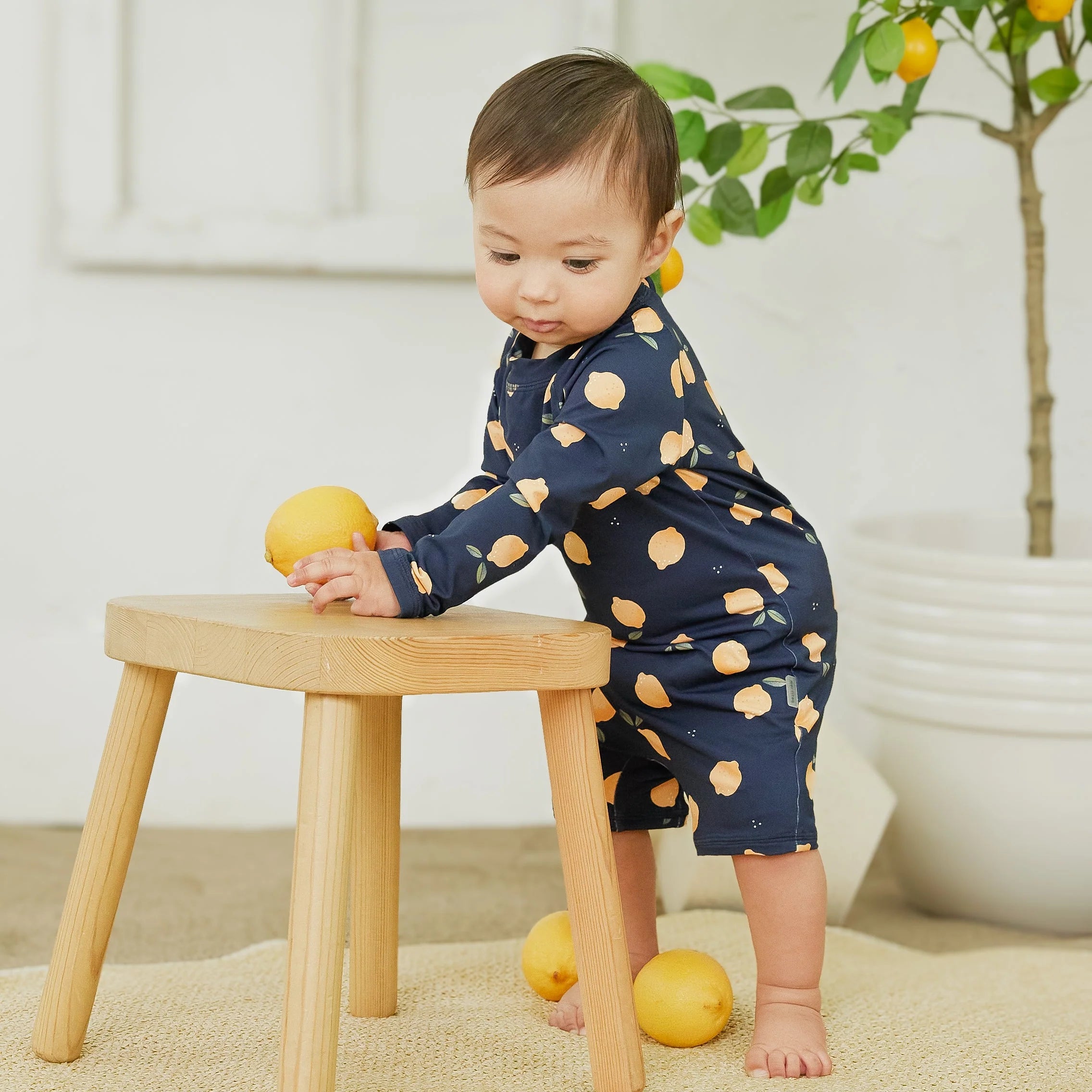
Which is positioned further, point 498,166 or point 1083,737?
point 1083,737

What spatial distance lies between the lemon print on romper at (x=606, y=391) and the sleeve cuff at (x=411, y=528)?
181 mm

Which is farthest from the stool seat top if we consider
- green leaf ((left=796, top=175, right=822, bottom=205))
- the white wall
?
the white wall

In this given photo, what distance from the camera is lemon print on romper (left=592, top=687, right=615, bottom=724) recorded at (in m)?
0.99

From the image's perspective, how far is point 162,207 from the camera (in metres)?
1.57

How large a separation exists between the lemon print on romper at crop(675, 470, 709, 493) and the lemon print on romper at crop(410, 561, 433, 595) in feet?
0.72

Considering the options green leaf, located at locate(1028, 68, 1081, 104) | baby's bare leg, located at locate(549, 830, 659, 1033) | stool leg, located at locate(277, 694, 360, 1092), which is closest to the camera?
stool leg, located at locate(277, 694, 360, 1092)

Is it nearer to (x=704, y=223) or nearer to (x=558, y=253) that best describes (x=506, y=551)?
(x=558, y=253)

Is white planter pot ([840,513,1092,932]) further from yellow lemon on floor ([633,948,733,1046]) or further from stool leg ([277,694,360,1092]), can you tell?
stool leg ([277,694,360,1092])

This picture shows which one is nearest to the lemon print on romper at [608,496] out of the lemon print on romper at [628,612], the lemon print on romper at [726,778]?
the lemon print on romper at [628,612]

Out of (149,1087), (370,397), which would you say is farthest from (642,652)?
(370,397)

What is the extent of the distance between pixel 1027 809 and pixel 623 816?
1.49 feet

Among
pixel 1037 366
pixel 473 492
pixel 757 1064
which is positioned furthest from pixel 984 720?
pixel 473 492

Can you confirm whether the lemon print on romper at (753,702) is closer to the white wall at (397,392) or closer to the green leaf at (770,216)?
the green leaf at (770,216)

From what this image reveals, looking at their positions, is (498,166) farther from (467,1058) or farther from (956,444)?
(956,444)
